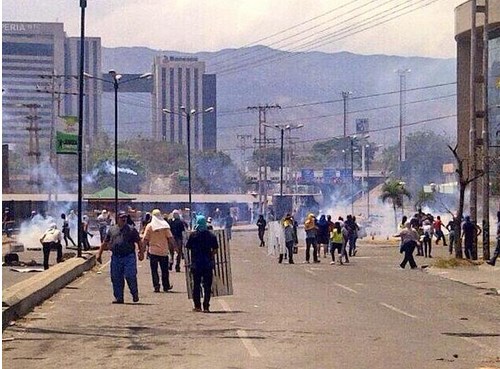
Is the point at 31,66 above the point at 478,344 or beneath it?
above

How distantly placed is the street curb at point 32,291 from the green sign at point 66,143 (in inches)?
318

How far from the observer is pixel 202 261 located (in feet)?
66.0

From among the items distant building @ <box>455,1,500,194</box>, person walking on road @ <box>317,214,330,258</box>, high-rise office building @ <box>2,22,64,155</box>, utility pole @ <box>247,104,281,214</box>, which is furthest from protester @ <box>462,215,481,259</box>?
high-rise office building @ <box>2,22,64,155</box>

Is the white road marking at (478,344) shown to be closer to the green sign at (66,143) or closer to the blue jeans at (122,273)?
the blue jeans at (122,273)

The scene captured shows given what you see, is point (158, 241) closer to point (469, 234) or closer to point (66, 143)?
point (66, 143)

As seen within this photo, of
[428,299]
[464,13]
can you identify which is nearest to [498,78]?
[464,13]

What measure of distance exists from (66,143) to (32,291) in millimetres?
18721

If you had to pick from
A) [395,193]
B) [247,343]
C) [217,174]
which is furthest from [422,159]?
[247,343]

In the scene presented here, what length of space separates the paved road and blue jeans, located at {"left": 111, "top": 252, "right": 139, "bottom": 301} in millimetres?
335

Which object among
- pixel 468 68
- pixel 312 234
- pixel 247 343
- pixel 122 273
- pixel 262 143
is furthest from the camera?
pixel 262 143

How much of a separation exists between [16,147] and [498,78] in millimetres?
102560

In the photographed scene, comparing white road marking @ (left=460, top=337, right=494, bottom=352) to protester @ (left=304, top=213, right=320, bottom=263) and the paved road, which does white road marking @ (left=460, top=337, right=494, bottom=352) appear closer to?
the paved road

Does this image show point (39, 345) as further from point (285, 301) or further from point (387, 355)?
point (285, 301)

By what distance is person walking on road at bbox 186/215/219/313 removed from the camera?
20.0 m
